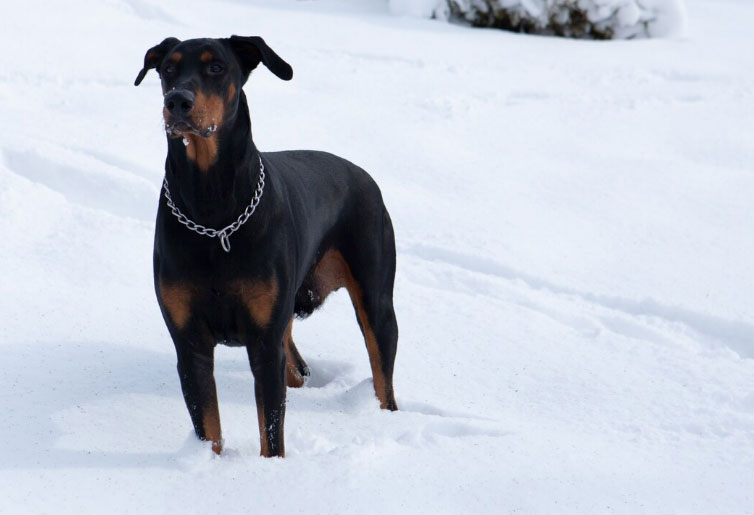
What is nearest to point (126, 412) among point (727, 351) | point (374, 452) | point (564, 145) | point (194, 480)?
point (194, 480)

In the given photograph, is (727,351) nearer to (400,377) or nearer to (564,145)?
(400,377)

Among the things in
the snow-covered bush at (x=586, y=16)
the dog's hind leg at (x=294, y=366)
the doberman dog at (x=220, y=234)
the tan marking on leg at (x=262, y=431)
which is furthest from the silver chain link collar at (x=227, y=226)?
the snow-covered bush at (x=586, y=16)

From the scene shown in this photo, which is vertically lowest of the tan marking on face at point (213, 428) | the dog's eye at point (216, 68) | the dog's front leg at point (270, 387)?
the tan marking on face at point (213, 428)

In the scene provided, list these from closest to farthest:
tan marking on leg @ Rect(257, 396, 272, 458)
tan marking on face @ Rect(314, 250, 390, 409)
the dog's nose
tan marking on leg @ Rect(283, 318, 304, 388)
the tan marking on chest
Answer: the dog's nose → the tan marking on chest → tan marking on leg @ Rect(257, 396, 272, 458) → tan marking on face @ Rect(314, 250, 390, 409) → tan marking on leg @ Rect(283, 318, 304, 388)

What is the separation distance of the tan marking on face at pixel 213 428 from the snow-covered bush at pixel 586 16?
329 inches

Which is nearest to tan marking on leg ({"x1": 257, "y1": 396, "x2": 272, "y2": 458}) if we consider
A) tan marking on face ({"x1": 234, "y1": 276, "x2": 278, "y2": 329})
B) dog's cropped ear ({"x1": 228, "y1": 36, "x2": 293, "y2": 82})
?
tan marking on face ({"x1": 234, "y1": 276, "x2": 278, "y2": 329})

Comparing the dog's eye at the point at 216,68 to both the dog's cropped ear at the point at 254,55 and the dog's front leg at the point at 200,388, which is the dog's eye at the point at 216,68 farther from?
the dog's front leg at the point at 200,388

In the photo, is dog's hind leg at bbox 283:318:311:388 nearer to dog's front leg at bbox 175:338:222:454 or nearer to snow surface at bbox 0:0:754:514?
snow surface at bbox 0:0:754:514

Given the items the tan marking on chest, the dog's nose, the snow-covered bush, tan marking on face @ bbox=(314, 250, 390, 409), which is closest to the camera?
the dog's nose

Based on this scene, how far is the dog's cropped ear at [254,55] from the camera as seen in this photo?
3.60 m

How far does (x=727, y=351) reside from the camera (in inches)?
211

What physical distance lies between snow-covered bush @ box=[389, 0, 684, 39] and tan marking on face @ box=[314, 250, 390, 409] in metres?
7.38

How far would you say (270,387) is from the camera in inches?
141

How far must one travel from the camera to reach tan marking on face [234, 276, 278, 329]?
3395 mm
